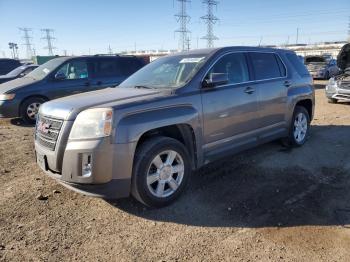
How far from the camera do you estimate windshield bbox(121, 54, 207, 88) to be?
446cm

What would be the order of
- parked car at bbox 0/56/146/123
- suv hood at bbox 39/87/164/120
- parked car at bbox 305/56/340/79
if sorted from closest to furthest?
suv hood at bbox 39/87/164/120, parked car at bbox 0/56/146/123, parked car at bbox 305/56/340/79

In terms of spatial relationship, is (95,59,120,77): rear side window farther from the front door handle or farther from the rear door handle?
the front door handle

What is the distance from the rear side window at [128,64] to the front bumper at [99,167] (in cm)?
702

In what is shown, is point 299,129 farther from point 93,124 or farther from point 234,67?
point 93,124

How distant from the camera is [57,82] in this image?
9469 millimetres

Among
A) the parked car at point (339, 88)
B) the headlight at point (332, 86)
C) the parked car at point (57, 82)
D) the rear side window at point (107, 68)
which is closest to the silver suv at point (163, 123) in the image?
the parked car at point (57, 82)

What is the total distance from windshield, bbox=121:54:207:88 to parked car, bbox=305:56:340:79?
18909 mm

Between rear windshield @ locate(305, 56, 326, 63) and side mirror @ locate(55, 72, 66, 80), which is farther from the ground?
side mirror @ locate(55, 72, 66, 80)

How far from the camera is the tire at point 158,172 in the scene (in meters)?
3.68

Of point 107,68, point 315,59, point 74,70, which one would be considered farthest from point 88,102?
point 315,59

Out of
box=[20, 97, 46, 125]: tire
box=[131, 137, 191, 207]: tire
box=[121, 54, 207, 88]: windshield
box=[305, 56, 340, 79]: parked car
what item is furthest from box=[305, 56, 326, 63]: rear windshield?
box=[131, 137, 191, 207]: tire

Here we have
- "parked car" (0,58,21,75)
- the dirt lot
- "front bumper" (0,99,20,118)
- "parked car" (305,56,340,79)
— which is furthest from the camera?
"parked car" (305,56,340,79)

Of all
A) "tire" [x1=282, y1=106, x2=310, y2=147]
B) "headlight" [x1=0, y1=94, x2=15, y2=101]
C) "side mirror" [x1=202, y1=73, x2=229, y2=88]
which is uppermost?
"side mirror" [x1=202, y1=73, x2=229, y2=88]

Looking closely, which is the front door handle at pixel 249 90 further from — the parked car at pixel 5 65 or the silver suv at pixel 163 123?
the parked car at pixel 5 65
